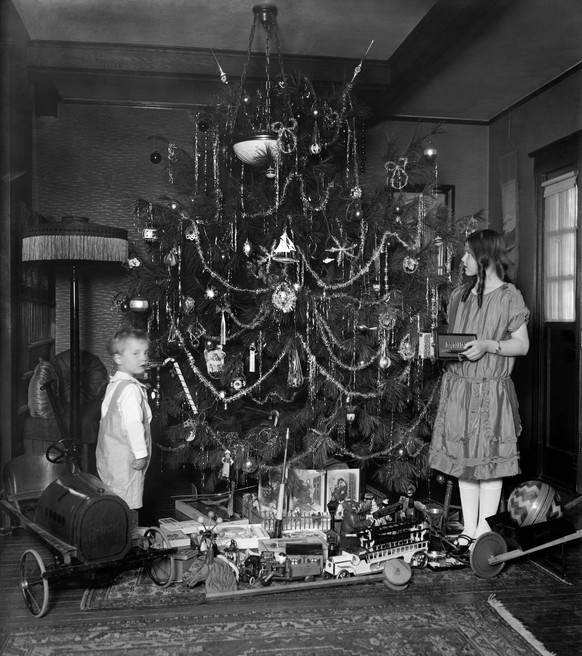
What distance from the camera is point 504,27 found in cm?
326

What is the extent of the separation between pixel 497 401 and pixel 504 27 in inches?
71.3

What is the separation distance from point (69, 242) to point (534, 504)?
2.23 metres

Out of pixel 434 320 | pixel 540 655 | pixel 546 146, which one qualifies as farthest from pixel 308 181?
pixel 540 655

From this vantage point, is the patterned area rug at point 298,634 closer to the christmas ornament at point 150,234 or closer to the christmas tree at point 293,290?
the christmas tree at point 293,290

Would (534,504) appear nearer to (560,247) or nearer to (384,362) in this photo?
(384,362)

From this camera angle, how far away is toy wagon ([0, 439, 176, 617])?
7.36 ft

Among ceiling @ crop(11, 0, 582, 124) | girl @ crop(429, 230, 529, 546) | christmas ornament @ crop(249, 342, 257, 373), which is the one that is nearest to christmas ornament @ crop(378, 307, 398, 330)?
girl @ crop(429, 230, 529, 546)

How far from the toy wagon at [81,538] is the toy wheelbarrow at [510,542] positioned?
45.2 inches

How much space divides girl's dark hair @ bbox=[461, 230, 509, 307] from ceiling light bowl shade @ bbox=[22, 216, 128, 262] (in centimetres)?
Answer: 161

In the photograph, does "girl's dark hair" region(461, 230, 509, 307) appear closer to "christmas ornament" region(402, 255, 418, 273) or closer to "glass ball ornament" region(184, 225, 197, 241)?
"christmas ornament" region(402, 255, 418, 273)

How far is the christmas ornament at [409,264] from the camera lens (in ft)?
10.6

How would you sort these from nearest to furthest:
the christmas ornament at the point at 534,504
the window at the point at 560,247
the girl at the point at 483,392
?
the christmas ornament at the point at 534,504
the girl at the point at 483,392
the window at the point at 560,247

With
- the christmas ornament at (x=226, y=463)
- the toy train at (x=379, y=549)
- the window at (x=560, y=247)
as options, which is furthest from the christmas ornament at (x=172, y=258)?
the window at (x=560, y=247)

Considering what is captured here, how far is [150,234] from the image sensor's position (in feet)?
10.3
